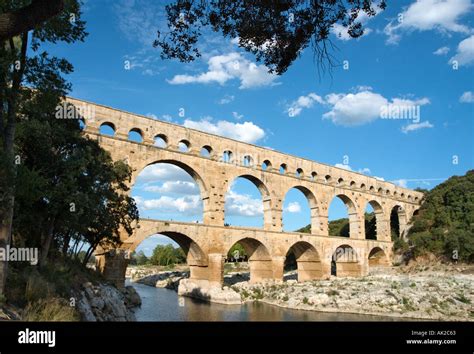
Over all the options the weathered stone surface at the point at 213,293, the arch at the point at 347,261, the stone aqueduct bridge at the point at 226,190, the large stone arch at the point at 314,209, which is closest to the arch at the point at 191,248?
the stone aqueduct bridge at the point at 226,190

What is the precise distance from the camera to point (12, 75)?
8.91 meters

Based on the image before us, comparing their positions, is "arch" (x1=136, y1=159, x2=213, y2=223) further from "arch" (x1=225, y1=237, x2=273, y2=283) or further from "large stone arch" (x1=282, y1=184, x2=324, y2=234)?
"large stone arch" (x1=282, y1=184, x2=324, y2=234)

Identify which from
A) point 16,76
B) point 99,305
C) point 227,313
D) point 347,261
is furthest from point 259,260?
point 16,76

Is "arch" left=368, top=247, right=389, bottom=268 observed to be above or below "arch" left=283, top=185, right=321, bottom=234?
below

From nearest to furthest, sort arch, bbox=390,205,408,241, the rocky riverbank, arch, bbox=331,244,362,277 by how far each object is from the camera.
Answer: the rocky riverbank, arch, bbox=331,244,362,277, arch, bbox=390,205,408,241

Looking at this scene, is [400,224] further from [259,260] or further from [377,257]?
Answer: [259,260]

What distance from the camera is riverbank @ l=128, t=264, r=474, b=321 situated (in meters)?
24.7

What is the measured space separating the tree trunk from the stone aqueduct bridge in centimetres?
2005

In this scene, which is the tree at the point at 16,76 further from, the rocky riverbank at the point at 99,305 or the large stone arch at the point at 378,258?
the large stone arch at the point at 378,258

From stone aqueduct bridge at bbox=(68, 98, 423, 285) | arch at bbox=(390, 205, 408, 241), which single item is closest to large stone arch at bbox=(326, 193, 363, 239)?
stone aqueduct bridge at bbox=(68, 98, 423, 285)
